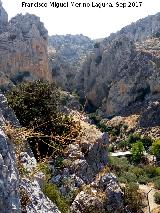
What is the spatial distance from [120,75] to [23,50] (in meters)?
21.3

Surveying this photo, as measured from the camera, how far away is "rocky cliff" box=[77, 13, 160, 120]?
87688 mm

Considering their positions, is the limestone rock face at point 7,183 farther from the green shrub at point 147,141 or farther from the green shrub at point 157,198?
the green shrub at point 147,141

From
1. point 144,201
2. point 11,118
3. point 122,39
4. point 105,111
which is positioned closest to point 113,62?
point 122,39

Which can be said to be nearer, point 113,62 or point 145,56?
point 145,56

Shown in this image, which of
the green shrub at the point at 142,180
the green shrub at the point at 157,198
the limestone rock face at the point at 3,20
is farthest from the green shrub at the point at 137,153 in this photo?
the limestone rock face at the point at 3,20

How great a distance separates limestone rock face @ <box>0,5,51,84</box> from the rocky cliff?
1156 centimetres

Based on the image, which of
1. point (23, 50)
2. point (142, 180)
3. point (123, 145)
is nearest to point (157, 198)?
point (142, 180)

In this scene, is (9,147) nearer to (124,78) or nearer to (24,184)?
(24,184)

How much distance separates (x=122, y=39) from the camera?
97312 mm

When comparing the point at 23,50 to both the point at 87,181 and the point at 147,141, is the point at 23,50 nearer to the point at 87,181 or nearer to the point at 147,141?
the point at 147,141

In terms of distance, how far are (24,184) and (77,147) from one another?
14913 millimetres

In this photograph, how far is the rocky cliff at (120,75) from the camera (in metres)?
87.7

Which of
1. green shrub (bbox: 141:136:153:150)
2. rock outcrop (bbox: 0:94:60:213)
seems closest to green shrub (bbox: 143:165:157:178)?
green shrub (bbox: 141:136:153:150)

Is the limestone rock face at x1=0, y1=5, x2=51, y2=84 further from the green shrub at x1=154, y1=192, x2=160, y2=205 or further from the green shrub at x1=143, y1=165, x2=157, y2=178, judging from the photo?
the green shrub at x1=154, y1=192, x2=160, y2=205
